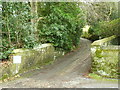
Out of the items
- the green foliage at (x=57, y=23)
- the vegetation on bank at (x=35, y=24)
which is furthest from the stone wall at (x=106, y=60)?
the green foliage at (x=57, y=23)

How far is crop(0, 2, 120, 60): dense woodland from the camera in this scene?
7.86 metres

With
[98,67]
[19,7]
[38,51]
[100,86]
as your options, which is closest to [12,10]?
[19,7]

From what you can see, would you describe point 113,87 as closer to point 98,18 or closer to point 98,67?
point 98,67

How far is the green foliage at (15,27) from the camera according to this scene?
7.80m

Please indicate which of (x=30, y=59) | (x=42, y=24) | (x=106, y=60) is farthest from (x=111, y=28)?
(x=30, y=59)

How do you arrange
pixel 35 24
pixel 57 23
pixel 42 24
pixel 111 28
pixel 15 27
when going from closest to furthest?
pixel 15 27 → pixel 111 28 → pixel 35 24 → pixel 57 23 → pixel 42 24

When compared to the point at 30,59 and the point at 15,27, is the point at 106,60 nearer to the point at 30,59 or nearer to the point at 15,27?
the point at 30,59

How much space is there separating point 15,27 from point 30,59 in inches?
72.4

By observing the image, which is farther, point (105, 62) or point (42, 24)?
point (42, 24)

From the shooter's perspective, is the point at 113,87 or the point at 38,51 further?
the point at 38,51

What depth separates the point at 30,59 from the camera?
8.03 meters

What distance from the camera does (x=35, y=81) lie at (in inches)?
243

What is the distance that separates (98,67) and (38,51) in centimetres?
357

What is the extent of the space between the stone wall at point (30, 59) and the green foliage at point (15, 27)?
0.49m
